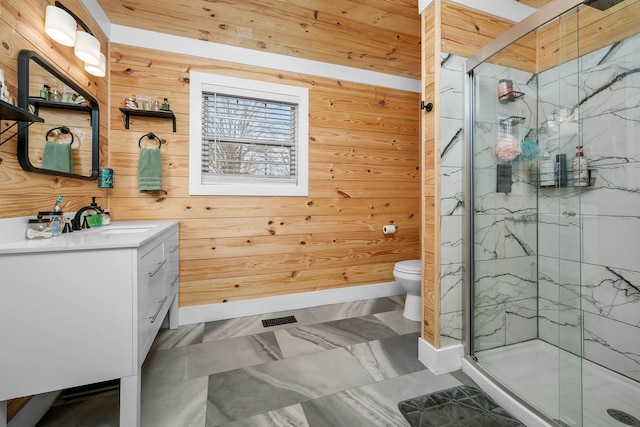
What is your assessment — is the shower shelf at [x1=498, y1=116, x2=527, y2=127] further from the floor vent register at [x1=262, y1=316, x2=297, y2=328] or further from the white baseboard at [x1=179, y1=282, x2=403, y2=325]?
the floor vent register at [x1=262, y1=316, x2=297, y2=328]

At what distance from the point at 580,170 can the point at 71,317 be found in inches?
98.1

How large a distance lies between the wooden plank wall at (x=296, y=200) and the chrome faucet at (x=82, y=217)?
0.30m

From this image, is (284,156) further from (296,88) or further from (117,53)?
(117,53)

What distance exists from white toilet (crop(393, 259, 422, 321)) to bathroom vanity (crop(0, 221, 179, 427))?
1757 mm

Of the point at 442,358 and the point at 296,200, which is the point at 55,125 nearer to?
the point at 296,200

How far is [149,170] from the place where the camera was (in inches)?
76.9

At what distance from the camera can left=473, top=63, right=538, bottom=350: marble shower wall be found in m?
1.56

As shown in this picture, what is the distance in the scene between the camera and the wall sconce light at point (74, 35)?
4.31 feet

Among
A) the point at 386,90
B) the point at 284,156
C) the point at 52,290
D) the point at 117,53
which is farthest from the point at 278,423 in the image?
the point at 386,90

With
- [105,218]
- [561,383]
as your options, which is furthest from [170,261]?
[561,383]

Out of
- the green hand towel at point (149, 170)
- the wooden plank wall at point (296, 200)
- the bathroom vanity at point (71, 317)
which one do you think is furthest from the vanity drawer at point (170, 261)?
the bathroom vanity at point (71, 317)

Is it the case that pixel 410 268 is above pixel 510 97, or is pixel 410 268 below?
below

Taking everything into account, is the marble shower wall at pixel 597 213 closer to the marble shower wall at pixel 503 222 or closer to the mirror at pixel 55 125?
the marble shower wall at pixel 503 222

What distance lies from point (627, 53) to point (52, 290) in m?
2.78
